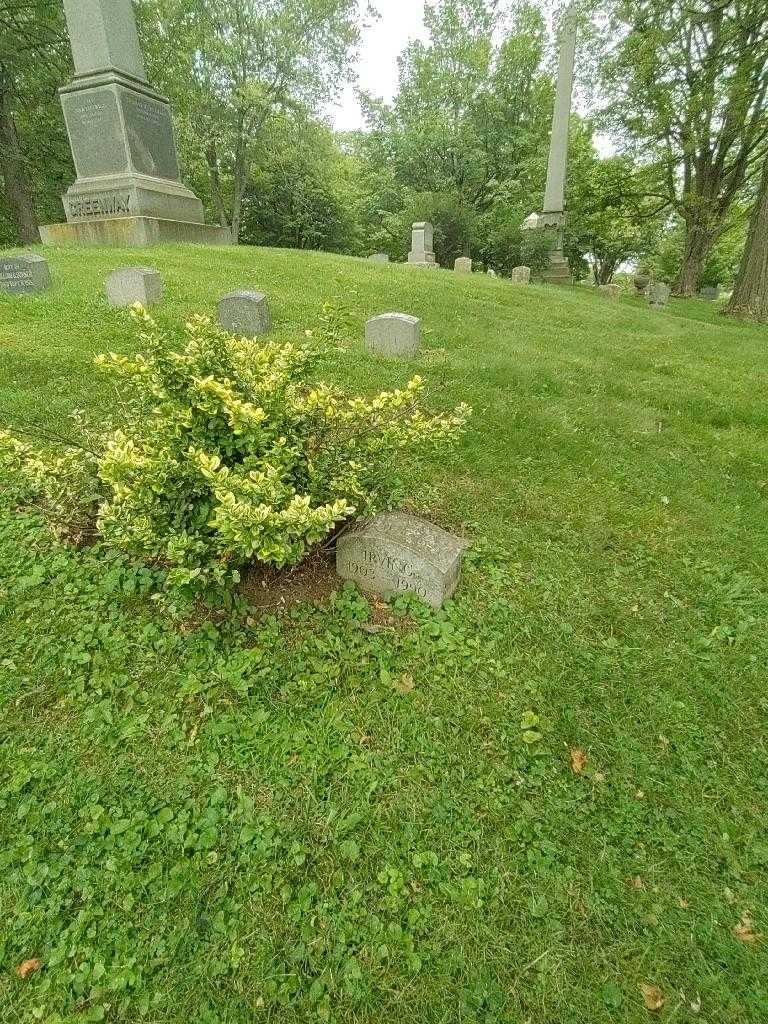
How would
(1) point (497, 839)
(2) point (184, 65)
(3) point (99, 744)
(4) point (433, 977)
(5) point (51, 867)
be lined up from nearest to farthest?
(4) point (433, 977), (5) point (51, 867), (1) point (497, 839), (3) point (99, 744), (2) point (184, 65)

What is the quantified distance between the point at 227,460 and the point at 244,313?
207 inches

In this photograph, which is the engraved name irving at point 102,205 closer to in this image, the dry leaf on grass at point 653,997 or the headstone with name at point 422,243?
the headstone with name at point 422,243

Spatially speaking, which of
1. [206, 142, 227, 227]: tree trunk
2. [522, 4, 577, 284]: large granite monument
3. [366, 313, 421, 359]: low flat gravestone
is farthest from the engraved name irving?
[522, 4, 577, 284]: large granite monument

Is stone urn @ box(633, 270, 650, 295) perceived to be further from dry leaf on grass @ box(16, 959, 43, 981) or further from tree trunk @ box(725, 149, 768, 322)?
Answer: dry leaf on grass @ box(16, 959, 43, 981)

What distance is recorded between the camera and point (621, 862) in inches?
Result: 85.1

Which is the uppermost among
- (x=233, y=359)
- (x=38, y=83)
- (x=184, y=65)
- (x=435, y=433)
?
(x=184, y=65)

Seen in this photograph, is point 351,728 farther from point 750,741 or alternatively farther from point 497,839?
point 750,741

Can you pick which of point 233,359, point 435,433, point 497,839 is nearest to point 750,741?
point 497,839

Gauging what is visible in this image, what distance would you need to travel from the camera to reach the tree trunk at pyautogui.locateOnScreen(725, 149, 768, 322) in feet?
44.3

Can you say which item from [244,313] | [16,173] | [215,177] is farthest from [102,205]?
[215,177]

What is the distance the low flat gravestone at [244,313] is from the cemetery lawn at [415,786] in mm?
4410

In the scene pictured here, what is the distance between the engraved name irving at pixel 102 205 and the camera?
11578 mm

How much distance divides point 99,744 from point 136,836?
52 cm

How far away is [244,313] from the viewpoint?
286 inches
